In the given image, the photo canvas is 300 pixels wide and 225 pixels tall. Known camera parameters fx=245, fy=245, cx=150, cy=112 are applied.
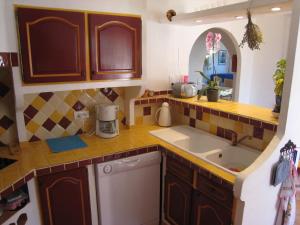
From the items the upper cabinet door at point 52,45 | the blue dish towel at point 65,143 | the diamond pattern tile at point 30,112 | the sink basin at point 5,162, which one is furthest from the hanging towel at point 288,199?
the diamond pattern tile at point 30,112

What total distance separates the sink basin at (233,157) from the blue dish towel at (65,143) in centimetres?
96

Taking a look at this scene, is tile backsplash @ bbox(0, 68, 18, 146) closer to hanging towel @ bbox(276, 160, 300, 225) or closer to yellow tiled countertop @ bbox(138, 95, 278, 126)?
yellow tiled countertop @ bbox(138, 95, 278, 126)

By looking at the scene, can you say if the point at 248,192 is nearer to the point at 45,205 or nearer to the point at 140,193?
the point at 140,193

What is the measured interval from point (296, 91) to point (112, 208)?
4.83ft

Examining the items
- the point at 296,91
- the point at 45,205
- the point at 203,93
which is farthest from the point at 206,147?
the point at 45,205

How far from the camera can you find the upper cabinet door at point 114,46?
5.76 feet

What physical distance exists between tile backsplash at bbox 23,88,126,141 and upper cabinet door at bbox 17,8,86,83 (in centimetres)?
36

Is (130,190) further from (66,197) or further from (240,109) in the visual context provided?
(240,109)

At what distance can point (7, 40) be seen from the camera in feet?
4.76

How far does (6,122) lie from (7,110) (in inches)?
3.6

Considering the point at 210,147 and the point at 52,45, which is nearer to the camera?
the point at 52,45

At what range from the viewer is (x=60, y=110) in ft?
6.67

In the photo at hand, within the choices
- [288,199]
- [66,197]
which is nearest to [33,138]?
[66,197]

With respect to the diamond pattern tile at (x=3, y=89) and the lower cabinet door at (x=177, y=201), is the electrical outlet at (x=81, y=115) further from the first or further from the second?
the lower cabinet door at (x=177, y=201)
